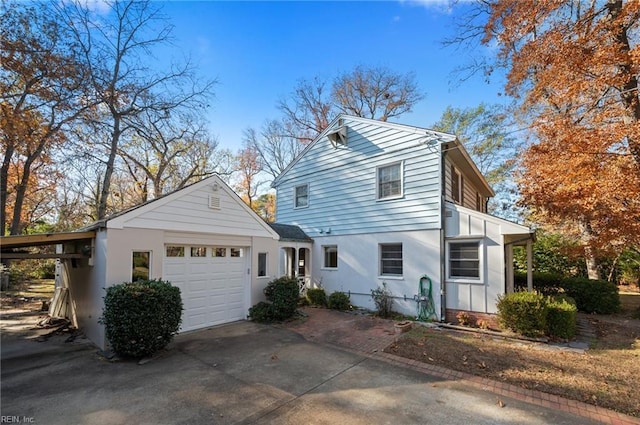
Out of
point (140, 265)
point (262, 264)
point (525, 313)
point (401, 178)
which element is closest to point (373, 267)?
point (401, 178)

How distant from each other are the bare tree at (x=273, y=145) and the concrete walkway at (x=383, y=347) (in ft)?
58.3

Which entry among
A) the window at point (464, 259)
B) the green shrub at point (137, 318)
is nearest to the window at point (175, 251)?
the green shrub at point (137, 318)

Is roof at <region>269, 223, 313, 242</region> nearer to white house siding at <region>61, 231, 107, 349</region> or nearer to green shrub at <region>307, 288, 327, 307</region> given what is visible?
green shrub at <region>307, 288, 327, 307</region>

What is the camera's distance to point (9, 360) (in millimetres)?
6055

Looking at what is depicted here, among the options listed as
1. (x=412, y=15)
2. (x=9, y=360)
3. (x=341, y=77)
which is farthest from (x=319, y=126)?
(x=9, y=360)

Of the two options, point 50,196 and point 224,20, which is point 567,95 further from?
point 50,196

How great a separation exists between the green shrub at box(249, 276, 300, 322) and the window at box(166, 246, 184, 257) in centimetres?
277

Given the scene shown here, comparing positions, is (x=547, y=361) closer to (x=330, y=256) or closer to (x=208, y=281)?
(x=330, y=256)

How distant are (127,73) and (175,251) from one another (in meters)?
12.5

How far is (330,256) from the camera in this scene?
41.3 ft

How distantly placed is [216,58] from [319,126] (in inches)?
523

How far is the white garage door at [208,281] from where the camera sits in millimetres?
7930

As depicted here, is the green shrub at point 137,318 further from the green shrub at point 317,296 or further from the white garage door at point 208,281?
the green shrub at point 317,296

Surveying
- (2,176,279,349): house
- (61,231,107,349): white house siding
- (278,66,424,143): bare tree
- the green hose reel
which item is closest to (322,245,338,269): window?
(2,176,279,349): house
